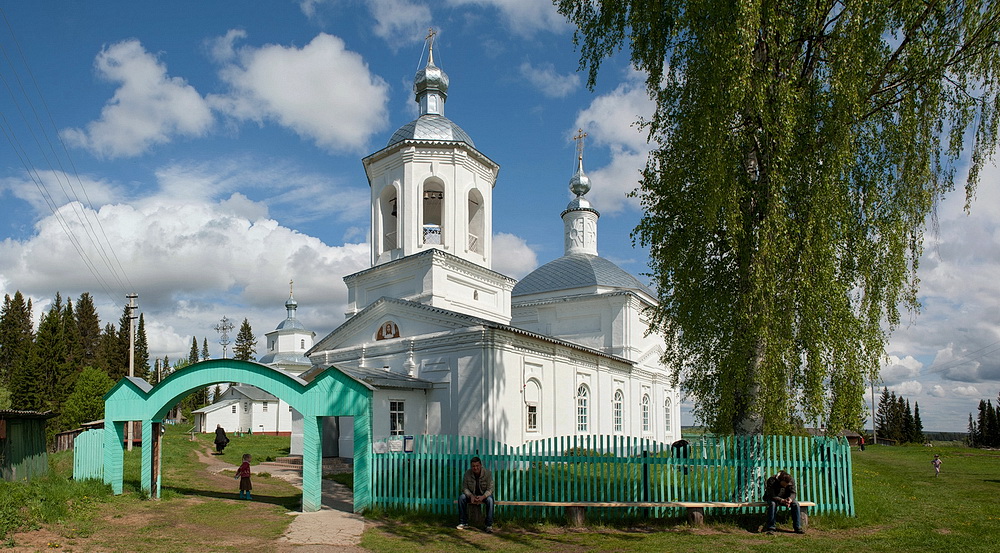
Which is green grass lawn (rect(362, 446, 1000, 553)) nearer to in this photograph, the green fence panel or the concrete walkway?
the concrete walkway

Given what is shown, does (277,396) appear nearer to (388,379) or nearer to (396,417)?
(388,379)

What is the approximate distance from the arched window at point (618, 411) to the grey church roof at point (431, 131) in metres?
11.6

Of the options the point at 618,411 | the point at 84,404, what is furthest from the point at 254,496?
the point at 84,404

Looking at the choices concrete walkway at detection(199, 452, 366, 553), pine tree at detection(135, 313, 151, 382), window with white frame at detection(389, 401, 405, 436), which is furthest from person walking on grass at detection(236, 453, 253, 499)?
pine tree at detection(135, 313, 151, 382)

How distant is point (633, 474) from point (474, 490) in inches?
113

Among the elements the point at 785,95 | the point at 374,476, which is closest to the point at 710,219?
the point at 785,95

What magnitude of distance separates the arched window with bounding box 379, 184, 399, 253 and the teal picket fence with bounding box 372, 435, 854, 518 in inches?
479

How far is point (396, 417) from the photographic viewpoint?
19.3 meters

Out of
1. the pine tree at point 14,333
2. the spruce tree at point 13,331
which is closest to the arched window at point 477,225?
the pine tree at point 14,333

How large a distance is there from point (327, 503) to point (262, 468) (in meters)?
8.50

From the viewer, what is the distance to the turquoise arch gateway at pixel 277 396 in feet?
39.2

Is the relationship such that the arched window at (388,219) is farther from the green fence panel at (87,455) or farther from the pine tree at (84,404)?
the pine tree at (84,404)

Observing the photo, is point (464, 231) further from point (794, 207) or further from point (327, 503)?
point (794, 207)

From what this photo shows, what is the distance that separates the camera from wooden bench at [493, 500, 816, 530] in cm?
1053
